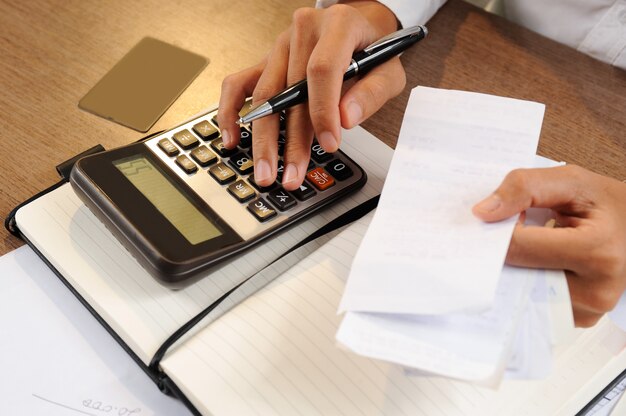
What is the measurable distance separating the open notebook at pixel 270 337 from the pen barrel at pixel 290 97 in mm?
94

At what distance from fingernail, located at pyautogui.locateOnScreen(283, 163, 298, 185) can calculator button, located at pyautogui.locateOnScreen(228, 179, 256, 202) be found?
0.03 m

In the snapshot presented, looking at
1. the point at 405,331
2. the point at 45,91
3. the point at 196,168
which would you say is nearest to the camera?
the point at 405,331

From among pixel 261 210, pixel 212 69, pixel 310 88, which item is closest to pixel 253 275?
pixel 261 210

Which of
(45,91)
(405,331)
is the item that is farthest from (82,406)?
(45,91)

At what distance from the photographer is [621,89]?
0.61 meters

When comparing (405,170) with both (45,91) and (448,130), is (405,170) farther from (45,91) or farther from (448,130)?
(45,91)

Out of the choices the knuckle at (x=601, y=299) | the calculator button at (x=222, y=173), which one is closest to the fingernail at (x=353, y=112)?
the calculator button at (x=222, y=173)

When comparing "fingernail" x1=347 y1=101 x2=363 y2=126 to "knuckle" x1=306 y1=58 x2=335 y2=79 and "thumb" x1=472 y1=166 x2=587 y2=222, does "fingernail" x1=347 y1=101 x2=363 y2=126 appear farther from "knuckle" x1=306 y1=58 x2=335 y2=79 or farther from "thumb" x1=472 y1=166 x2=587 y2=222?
"thumb" x1=472 y1=166 x2=587 y2=222

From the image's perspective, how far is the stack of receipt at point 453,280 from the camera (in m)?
0.31

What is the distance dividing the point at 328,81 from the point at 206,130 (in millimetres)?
111

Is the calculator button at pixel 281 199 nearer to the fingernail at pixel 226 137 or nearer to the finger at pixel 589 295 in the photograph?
the fingernail at pixel 226 137

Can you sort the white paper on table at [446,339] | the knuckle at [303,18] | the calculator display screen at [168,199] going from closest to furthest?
the white paper on table at [446,339] → the calculator display screen at [168,199] → the knuckle at [303,18]

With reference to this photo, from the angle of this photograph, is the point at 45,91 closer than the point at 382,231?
No

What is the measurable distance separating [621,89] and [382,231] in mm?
398
